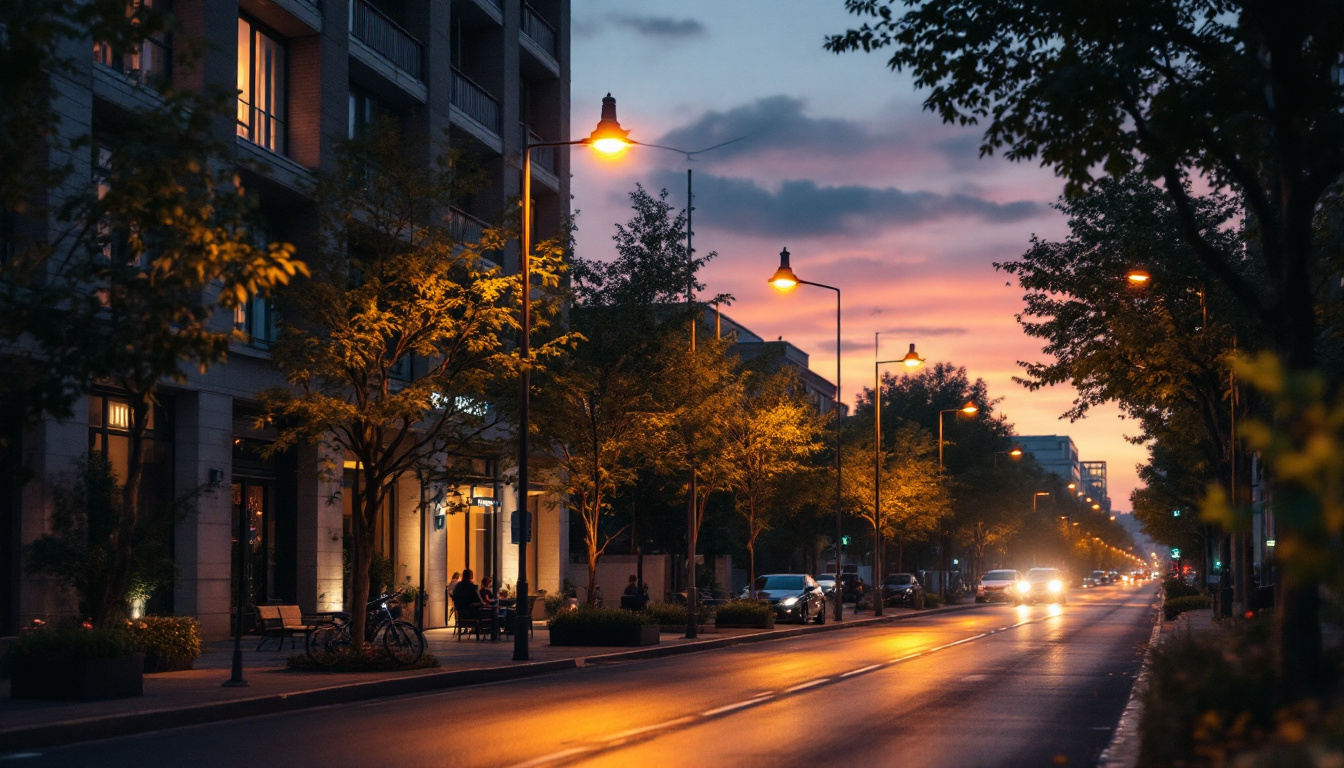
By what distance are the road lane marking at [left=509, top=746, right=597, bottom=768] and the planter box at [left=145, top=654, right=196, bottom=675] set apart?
10996 mm

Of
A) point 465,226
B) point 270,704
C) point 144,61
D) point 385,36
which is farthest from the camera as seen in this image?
point 465,226

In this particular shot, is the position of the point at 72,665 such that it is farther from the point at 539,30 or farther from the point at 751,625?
the point at 539,30

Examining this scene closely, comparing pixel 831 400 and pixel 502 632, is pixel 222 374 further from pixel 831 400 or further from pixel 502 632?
pixel 831 400

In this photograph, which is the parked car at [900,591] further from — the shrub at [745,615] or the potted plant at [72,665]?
the potted plant at [72,665]

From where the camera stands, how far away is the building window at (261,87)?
2986 cm

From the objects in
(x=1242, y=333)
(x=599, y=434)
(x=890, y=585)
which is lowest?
(x=890, y=585)

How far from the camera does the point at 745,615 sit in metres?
38.2

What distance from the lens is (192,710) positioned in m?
15.2

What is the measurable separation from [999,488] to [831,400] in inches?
1534

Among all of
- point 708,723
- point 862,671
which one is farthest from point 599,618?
point 708,723

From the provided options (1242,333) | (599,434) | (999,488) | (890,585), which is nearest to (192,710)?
(599,434)

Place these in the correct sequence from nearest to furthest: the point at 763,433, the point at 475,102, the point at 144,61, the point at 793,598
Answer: the point at 144,61, the point at 475,102, the point at 763,433, the point at 793,598

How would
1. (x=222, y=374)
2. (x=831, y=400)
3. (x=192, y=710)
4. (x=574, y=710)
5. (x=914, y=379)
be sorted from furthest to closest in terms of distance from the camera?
(x=831, y=400) → (x=914, y=379) → (x=222, y=374) → (x=574, y=710) → (x=192, y=710)

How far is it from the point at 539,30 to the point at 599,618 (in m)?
21.6
